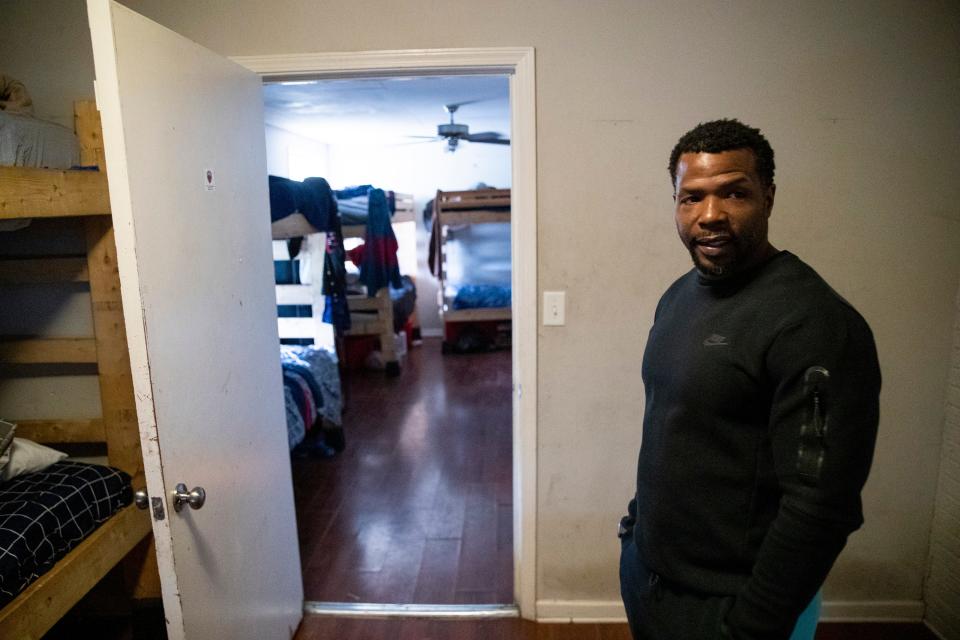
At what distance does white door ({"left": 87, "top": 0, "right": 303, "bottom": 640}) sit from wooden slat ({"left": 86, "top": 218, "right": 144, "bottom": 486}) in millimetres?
425

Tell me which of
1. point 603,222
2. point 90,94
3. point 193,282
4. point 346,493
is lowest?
point 346,493

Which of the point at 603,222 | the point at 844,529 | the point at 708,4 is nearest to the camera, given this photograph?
the point at 844,529

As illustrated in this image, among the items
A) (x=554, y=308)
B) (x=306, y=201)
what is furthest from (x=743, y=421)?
(x=306, y=201)

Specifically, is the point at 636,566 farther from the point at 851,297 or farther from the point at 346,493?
the point at 346,493

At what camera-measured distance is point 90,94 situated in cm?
191

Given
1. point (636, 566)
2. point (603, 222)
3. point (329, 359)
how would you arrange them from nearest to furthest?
point (636, 566)
point (603, 222)
point (329, 359)

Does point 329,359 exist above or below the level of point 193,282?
below

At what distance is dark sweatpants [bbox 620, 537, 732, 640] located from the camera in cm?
110

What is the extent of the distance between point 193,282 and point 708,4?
68.9 inches

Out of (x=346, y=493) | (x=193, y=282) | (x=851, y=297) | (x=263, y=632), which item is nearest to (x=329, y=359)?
(x=346, y=493)

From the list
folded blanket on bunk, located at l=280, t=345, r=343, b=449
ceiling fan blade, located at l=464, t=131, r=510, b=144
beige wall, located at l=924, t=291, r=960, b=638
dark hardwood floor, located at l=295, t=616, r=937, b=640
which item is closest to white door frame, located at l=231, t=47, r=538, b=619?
dark hardwood floor, located at l=295, t=616, r=937, b=640

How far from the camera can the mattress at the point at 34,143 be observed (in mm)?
1508

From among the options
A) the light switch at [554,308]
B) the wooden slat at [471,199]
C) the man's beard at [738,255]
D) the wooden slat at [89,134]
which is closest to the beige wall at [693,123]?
the light switch at [554,308]

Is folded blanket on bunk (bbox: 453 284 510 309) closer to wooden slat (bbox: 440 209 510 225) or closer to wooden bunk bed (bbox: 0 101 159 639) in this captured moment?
wooden slat (bbox: 440 209 510 225)
